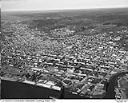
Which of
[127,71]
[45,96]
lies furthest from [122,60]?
[45,96]

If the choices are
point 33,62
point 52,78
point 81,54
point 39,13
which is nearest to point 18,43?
point 33,62

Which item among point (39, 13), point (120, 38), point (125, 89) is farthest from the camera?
point (39, 13)

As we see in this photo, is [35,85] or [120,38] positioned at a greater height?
[120,38]

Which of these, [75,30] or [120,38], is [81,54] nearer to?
[75,30]

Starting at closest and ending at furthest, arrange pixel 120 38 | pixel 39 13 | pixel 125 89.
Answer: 1. pixel 125 89
2. pixel 120 38
3. pixel 39 13

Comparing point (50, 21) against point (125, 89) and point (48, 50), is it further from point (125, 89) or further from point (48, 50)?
point (125, 89)

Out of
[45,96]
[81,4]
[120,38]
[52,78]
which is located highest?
[81,4]

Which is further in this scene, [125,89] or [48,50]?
[48,50]
